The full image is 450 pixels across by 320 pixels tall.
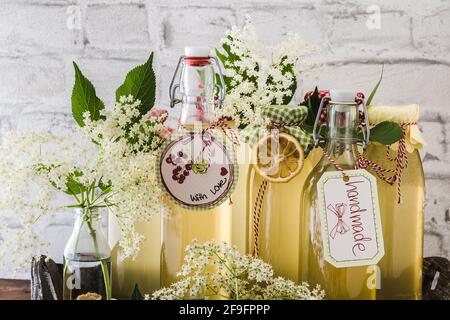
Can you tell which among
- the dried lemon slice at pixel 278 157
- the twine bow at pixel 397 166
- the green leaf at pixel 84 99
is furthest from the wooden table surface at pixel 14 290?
the twine bow at pixel 397 166

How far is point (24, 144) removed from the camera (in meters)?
0.77

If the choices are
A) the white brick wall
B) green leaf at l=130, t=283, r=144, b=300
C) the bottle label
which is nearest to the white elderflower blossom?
green leaf at l=130, t=283, r=144, b=300

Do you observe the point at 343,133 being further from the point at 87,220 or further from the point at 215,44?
the point at 215,44

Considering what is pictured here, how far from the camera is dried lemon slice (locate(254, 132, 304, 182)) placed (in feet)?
2.77

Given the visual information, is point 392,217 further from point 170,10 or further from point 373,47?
point 170,10

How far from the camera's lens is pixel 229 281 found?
792 mm

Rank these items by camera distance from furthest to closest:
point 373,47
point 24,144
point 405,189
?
point 373,47 → point 405,189 → point 24,144

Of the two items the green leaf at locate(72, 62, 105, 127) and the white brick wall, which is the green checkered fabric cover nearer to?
the green leaf at locate(72, 62, 105, 127)

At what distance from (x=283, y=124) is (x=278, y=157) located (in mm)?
43

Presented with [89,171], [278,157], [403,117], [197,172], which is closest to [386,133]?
[403,117]

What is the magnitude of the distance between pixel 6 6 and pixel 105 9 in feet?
0.68

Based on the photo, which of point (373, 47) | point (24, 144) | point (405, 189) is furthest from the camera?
point (373, 47)

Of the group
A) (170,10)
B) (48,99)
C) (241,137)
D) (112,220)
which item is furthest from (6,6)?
(241,137)

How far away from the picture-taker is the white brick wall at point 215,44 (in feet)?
4.03
